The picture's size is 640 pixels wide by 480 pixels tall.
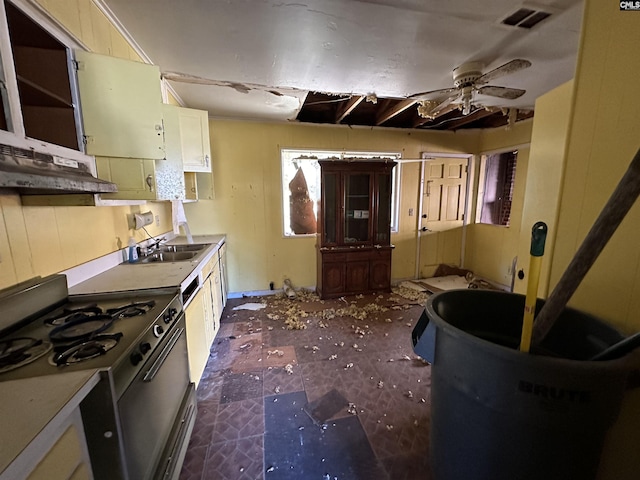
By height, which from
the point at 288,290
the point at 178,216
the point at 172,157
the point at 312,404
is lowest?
the point at 312,404

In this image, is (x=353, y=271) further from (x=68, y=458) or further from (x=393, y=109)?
(x=68, y=458)

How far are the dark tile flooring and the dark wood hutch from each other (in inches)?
30.1

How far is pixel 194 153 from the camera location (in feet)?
8.65

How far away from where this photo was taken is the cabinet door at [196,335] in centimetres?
165

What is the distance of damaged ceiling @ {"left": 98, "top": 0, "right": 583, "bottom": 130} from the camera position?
56.4 inches

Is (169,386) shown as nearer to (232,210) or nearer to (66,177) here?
(66,177)

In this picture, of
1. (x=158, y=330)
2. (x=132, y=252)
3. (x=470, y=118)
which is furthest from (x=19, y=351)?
(x=470, y=118)

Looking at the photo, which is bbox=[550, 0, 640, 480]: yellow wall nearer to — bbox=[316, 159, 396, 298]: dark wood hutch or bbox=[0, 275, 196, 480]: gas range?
bbox=[0, 275, 196, 480]: gas range

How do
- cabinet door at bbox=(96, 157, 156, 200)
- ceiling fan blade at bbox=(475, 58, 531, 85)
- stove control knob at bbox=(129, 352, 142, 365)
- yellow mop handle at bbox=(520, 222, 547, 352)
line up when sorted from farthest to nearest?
ceiling fan blade at bbox=(475, 58, 531, 85) < cabinet door at bbox=(96, 157, 156, 200) < stove control knob at bbox=(129, 352, 142, 365) < yellow mop handle at bbox=(520, 222, 547, 352)

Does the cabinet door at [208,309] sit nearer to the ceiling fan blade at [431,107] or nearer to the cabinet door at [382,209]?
the cabinet door at [382,209]

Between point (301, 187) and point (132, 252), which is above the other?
point (301, 187)

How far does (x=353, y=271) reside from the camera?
3641 mm

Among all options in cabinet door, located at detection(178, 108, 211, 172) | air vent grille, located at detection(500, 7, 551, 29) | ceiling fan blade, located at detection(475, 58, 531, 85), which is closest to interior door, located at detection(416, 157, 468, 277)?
ceiling fan blade, located at detection(475, 58, 531, 85)

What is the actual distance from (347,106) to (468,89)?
1333mm
